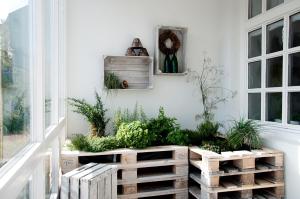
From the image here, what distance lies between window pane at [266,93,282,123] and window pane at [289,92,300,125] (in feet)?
0.39

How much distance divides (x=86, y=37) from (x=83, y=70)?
0.39 meters

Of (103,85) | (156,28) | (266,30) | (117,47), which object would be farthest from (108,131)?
(266,30)

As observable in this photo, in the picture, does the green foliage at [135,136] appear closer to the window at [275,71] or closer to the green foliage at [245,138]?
the green foliage at [245,138]

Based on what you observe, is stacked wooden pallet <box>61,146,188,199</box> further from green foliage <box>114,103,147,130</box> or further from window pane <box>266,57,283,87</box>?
window pane <box>266,57,283,87</box>

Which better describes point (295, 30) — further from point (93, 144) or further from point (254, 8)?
point (93, 144)

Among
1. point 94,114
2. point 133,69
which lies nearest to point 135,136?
point 94,114

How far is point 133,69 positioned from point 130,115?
560mm

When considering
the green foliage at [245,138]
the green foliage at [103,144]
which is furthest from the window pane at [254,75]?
the green foliage at [103,144]

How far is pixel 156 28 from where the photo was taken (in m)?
3.13

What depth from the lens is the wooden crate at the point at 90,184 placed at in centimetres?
179

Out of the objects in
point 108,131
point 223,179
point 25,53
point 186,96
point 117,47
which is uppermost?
point 117,47

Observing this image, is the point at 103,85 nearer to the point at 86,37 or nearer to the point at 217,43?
the point at 86,37

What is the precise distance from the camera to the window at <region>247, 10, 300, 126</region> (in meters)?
2.34

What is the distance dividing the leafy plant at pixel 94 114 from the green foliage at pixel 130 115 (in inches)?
6.4
